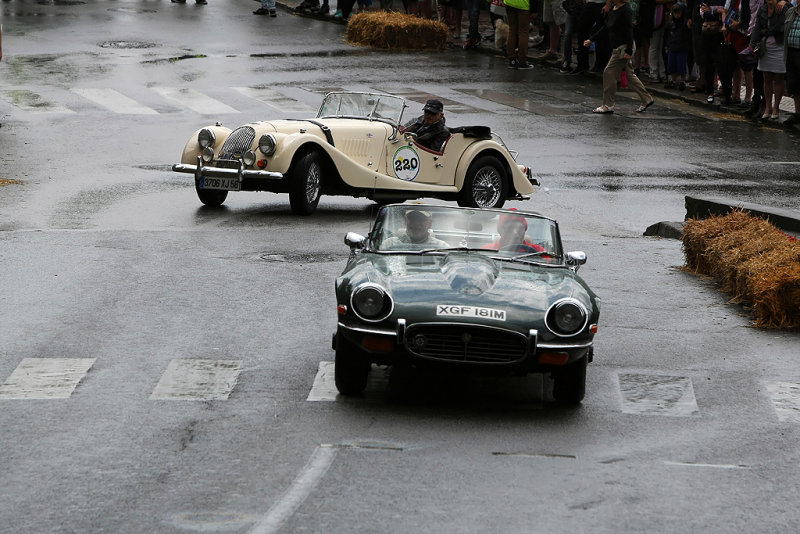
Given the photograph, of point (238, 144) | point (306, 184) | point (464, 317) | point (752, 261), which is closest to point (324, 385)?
point (464, 317)

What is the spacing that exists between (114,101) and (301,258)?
13.2m

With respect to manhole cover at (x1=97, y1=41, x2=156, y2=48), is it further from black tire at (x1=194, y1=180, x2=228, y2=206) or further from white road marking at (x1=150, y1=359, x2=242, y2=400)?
white road marking at (x1=150, y1=359, x2=242, y2=400)

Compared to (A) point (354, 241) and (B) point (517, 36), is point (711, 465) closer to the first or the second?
(A) point (354, 241)

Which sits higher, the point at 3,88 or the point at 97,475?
the point at 97,475

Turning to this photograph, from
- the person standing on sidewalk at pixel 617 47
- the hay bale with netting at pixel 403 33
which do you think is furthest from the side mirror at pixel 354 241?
the hay bale with netting at pixel 403 33

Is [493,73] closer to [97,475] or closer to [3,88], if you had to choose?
[3,88]

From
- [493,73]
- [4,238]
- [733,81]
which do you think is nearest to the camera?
[4,238]

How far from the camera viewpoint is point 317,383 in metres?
9.68

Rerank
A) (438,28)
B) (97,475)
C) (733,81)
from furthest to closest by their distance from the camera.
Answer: (438,28)
(733,81)
(97,475)

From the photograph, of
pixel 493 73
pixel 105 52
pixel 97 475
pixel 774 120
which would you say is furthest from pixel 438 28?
pixel 97 475

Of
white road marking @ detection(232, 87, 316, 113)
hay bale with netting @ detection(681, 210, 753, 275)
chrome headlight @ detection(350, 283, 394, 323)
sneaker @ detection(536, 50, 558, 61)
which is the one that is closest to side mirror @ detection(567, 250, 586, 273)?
chrome headlight @ detection(350, 283, 394, 323)

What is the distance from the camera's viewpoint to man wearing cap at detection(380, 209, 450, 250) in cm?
1023

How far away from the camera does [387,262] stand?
9.81m

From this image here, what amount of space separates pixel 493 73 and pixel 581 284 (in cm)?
2173
